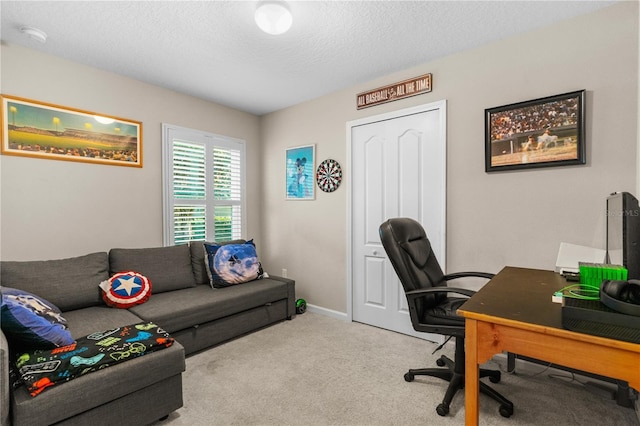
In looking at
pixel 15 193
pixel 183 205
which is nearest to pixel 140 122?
pixel 183 205

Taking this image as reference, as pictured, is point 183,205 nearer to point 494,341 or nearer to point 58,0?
point 58,0

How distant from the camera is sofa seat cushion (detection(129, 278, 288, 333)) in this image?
2.38 meters

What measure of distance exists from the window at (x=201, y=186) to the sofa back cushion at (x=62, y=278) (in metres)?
0.84

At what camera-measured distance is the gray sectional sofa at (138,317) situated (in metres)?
1.40

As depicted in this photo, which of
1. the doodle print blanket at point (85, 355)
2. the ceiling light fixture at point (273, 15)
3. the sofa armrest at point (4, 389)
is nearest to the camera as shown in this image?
the sofa armrest at point (4, 389)

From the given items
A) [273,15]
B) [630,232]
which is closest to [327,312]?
[630,232]

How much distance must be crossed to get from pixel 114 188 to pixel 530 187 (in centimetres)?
363

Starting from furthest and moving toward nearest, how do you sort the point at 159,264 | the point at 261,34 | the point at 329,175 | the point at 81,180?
the point at 329,175
the point at 159,264
the point at 81,180
the point at 261,34

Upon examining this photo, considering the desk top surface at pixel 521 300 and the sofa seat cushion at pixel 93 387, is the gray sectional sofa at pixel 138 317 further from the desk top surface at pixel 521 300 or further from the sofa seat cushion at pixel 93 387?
the desk top surface at pixel 521 300

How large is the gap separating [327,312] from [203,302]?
57.9 inches

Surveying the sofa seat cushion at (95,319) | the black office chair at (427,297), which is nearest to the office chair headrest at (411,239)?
the black office chair at (427,297)

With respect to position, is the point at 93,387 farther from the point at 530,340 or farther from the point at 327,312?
the point at 327,312

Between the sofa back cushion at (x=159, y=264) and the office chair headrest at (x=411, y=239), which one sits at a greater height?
the office chair headrest at (x=411, y=239)

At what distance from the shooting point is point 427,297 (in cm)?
196
